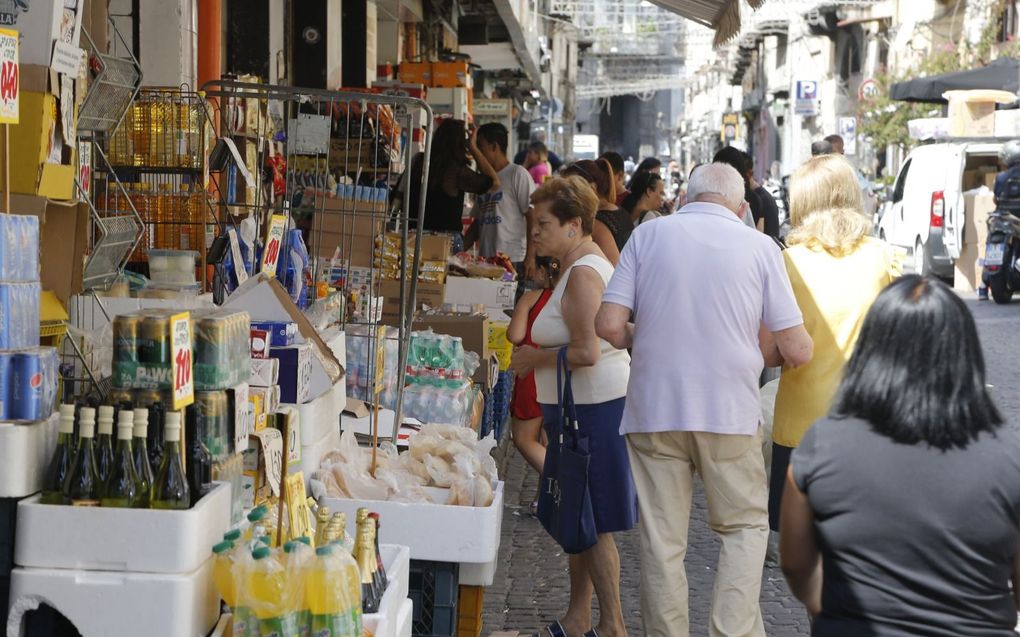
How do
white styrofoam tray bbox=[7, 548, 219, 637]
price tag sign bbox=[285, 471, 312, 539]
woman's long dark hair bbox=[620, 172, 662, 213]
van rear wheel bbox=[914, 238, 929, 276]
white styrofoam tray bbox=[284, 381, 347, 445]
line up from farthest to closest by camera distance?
van rear wheel bbox=[914, 238, 929, 276] → woman's long dark hair bbox=[620, 172, 662, 213] → white styrofoam tray bbox=[284, 381, 347, 445] → price tag sign bbox=[285, 471, 312, 539] → white styrofoam tray bbox=[7, 548, 219, 637]

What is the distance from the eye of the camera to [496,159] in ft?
35.8

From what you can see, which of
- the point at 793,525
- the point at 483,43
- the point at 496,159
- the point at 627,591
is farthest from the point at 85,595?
the point at 483,43

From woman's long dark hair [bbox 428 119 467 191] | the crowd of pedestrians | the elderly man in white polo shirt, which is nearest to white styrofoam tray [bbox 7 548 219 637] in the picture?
the crowd of pedestrians

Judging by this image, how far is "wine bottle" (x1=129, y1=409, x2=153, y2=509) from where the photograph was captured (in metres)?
3.36

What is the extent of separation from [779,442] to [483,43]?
70.0ft

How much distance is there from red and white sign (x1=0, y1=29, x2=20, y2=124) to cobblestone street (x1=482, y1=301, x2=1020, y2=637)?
2859mm

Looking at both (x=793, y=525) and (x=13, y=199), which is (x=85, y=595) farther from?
(x=793, y=525)

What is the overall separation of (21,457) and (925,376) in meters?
2.09

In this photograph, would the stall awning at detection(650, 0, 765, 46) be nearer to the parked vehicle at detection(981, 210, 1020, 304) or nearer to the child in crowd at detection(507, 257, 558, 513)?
the child in crowd at detection(507, 257, 558, 513)

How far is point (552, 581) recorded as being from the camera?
6.24 m

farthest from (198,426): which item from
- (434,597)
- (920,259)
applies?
(920,259)

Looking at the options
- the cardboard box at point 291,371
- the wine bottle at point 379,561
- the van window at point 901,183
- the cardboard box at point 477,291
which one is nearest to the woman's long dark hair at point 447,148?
the cardboard box at point 477,291

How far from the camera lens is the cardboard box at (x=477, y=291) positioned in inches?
365

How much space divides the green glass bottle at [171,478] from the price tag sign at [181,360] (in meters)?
0.06
